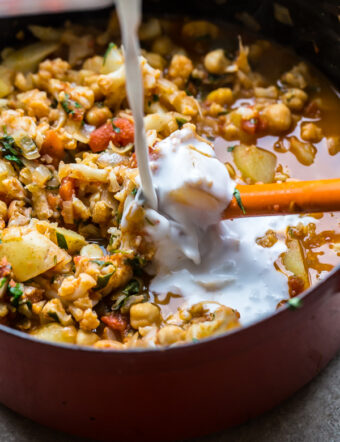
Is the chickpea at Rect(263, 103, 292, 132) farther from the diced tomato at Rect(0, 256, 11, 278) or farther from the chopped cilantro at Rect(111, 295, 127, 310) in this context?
the diced tomato at Rect(0, 256, 11, 278)

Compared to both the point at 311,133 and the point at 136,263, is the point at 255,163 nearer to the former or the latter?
the point at 311,133

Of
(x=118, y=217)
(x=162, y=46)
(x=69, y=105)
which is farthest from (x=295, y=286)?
(x=162, y=46)

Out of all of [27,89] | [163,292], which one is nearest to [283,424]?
[163,292]

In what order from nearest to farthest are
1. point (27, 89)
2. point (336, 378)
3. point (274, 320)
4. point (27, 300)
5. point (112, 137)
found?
1. point (274, 320)
2. point (27, 300)
3. point (336, 378)
4. point (112, 137)
5. point (27, 89)

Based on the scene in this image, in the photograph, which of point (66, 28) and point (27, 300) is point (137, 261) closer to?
point (27, 300)

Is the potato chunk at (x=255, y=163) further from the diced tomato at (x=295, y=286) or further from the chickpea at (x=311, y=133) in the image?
the diced tomato at (x=295, y=286)
